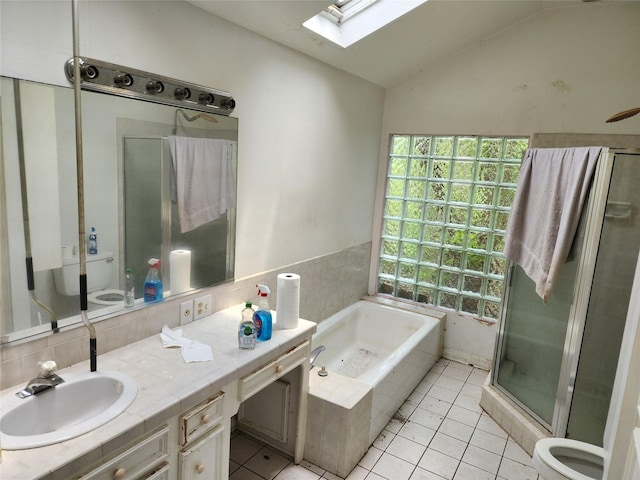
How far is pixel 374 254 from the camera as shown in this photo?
371cm

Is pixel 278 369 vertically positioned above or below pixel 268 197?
below

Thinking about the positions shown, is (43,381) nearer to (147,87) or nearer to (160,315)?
(160,315)

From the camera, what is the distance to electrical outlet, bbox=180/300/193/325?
195 centimetres

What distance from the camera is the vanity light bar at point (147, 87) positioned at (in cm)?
148

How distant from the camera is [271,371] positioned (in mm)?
1821

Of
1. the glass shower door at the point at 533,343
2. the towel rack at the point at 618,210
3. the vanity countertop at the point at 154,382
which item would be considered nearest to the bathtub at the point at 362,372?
the vanity countertop at the point at 154,382

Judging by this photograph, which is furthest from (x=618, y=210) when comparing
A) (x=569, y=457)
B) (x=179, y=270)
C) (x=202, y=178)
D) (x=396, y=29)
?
(x=179, y=270)

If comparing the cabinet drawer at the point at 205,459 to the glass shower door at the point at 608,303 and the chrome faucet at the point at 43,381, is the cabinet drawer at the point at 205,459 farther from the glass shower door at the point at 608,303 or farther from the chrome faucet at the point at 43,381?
the glass shower door at the point at 608,303

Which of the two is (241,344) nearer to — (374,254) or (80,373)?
(80,373)

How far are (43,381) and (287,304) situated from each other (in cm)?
99

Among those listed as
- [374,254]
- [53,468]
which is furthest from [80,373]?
[374,254]

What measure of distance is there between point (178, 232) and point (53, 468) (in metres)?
1.12

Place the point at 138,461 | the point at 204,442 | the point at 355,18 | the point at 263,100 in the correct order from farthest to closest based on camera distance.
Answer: the point at 355,18, the point at 263,100, the point at 204,442, the point at 138,461

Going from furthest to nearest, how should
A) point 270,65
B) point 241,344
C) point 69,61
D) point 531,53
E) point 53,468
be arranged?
point 531,53
point 270,65
point 241,344
point 69,61
point 53,468
